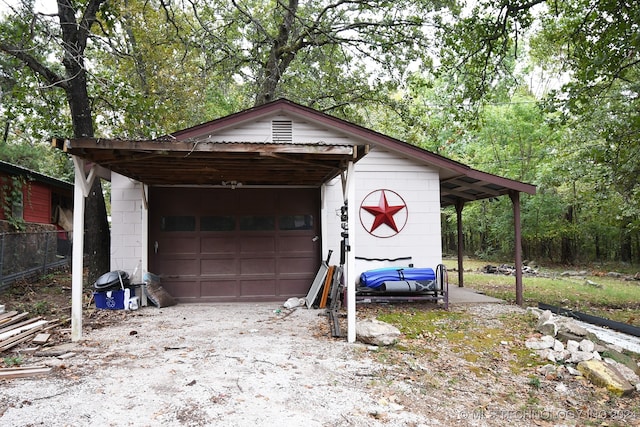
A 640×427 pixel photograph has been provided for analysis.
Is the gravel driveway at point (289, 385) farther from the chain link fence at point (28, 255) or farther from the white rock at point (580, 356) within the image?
the chain link fence at point (28, 255)

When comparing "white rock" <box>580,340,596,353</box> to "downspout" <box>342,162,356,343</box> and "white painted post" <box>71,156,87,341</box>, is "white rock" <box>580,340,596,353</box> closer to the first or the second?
"downspout" <box>342,162,356,343</box>

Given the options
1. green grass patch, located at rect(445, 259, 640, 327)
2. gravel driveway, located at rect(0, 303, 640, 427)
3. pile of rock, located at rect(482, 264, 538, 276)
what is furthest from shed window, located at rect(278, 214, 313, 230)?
pile of rock, located at rect(482, 264, 538, 276)

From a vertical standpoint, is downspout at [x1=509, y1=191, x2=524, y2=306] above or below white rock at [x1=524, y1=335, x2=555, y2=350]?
above

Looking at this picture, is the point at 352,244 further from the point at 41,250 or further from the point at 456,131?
the point at 456,131

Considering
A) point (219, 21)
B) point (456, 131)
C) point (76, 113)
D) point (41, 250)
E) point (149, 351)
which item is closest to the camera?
point (149, 351)

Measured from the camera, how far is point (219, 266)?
7883mm

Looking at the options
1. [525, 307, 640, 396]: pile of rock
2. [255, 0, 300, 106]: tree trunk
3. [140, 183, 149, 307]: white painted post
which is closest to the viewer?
[525, 307, 640, 396]: pile of rock

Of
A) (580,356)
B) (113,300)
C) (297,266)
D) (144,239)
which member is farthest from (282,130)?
(580,356)

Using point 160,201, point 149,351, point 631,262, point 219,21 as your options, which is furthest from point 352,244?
point 631,262

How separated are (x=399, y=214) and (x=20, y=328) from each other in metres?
6.15

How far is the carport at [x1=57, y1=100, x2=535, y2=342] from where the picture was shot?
15.9ft

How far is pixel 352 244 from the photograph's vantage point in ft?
17.5

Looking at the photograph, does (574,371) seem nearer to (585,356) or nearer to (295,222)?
(585,356)

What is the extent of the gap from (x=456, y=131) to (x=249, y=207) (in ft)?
58.9
